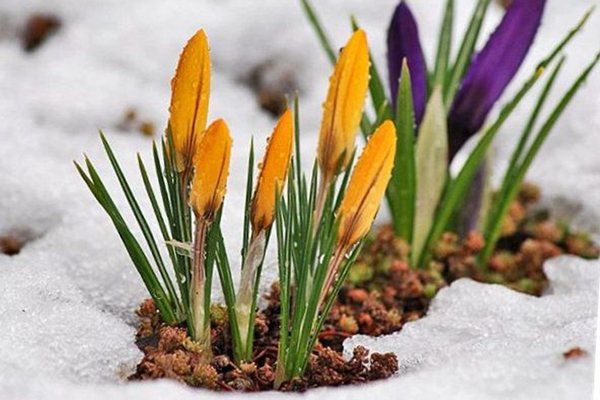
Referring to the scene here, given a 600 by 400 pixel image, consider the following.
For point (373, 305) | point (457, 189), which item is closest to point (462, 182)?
point (457, 189)

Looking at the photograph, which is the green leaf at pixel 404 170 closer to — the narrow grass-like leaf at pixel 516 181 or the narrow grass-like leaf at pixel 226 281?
the narrow grass-like leaf at pixel 516 181

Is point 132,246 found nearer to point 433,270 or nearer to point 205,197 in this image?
point 205,197

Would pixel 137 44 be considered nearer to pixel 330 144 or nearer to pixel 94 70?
pixel 94 70

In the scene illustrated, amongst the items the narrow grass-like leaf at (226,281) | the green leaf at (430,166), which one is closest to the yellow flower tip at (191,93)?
the narrow grass-like leaf at (226,281)

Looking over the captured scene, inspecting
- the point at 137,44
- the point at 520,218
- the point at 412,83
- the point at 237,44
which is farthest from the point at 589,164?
the point at 137,44

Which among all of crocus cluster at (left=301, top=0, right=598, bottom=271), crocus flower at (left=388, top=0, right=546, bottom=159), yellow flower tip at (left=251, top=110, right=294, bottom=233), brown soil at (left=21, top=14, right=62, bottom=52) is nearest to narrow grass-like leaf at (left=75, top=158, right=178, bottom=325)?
yellow flower tip at (left=251, top=110, right=294, bottom=233)
